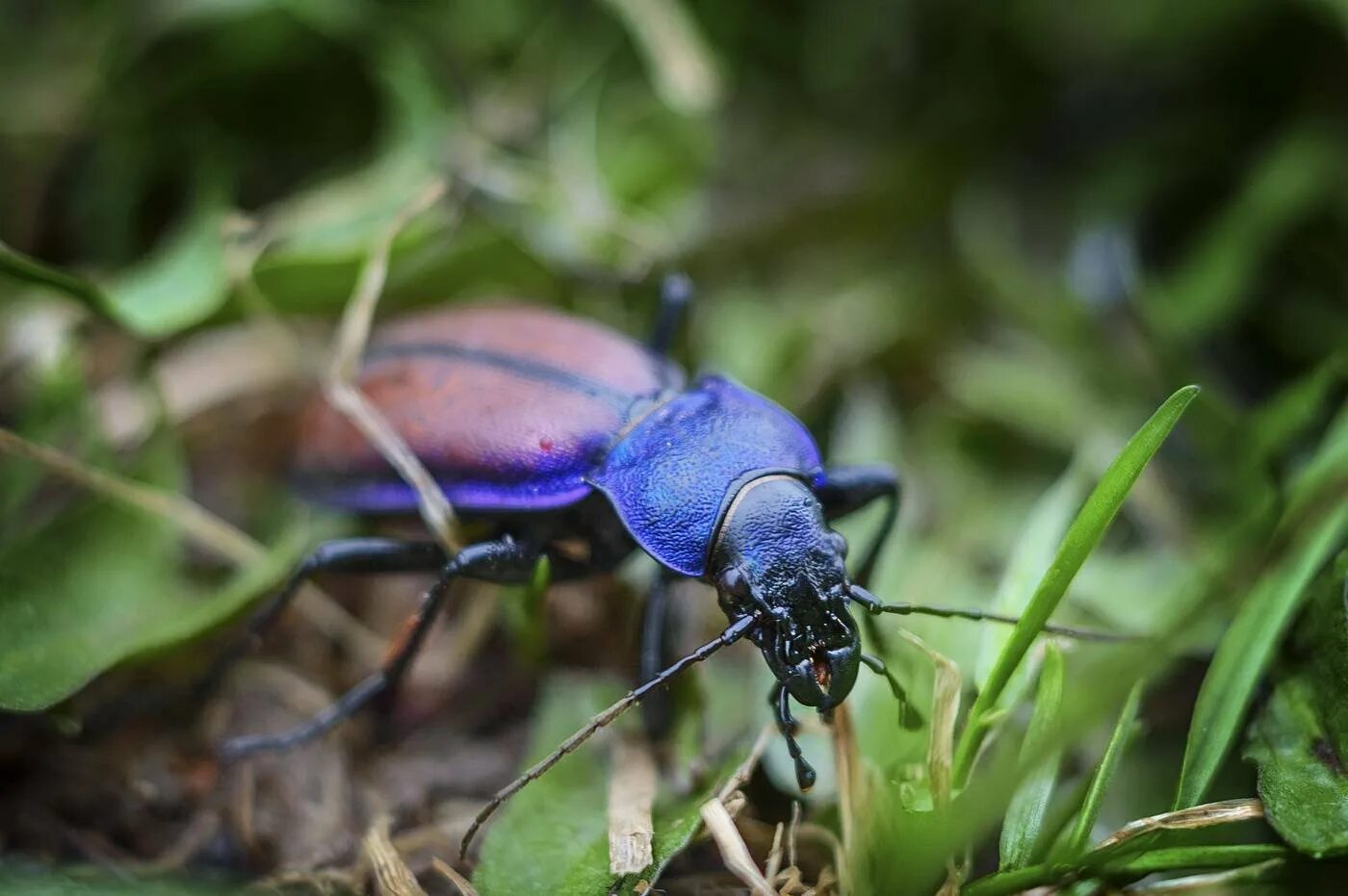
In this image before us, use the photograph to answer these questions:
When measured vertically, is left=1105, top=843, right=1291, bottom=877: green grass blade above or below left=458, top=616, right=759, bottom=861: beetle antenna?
below

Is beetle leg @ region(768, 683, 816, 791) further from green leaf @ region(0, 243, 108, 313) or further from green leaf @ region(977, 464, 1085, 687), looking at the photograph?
green leaf @ region(0, 243, 108, 313)

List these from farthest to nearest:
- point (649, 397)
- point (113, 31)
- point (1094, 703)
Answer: point (113, 31), point (649, 397), point (1094, 703)

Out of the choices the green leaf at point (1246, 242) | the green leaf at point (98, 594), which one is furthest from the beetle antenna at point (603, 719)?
the green leaf at point (1246, 242)

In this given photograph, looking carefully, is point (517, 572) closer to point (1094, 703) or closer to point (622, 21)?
point (1094, 703)

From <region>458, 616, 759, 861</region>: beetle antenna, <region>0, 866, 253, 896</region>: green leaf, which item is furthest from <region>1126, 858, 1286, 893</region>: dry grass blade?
<region>0, 866, 253, 896</region>: green leaf

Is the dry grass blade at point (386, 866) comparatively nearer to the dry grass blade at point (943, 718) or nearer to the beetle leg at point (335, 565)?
the beetle leg at point (335, 565)

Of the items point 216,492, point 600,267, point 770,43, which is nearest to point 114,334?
point 216,492

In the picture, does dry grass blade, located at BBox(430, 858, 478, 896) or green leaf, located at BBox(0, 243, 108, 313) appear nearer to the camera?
dry grass blade, located at BBox(430, 858, 478, 896)
